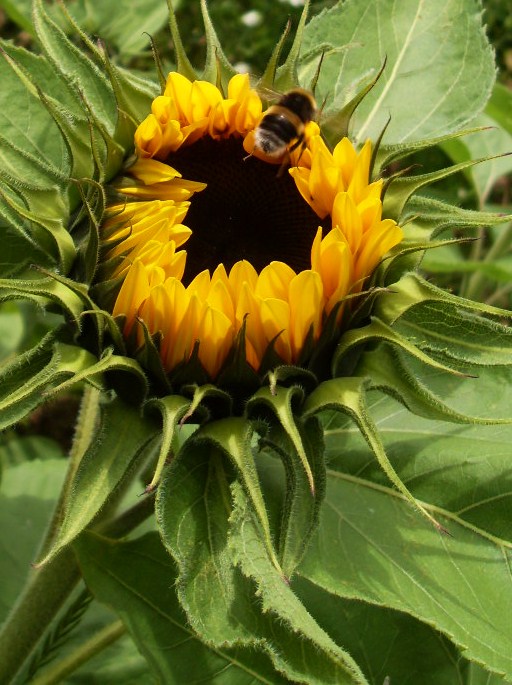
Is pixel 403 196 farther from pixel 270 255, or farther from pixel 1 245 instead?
pixel 1 245

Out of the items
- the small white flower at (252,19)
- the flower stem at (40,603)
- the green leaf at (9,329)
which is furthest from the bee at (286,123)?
the small white flower at (252,19)

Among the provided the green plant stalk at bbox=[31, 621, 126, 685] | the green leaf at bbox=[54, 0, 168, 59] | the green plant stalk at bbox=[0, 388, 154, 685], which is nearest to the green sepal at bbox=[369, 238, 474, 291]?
the green plant stalk at bbox=[0, 388, 154, 685]

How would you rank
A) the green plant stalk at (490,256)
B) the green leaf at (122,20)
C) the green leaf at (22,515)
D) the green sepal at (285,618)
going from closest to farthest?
the green sepal at (285,618), the green leaf at (22,515), the green plant stalk at (490,256), the green leaf at (122,20)

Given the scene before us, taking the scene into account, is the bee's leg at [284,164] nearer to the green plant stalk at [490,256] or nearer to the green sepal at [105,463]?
the green sepal at [105,463]

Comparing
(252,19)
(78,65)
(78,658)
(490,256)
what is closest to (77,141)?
(78,65)

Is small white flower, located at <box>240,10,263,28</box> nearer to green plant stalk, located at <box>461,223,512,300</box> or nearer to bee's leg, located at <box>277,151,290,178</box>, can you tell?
green plant stalk, located at <box>461,223,512,300</box>

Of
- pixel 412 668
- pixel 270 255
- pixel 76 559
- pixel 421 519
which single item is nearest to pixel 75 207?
pixel 270 255
